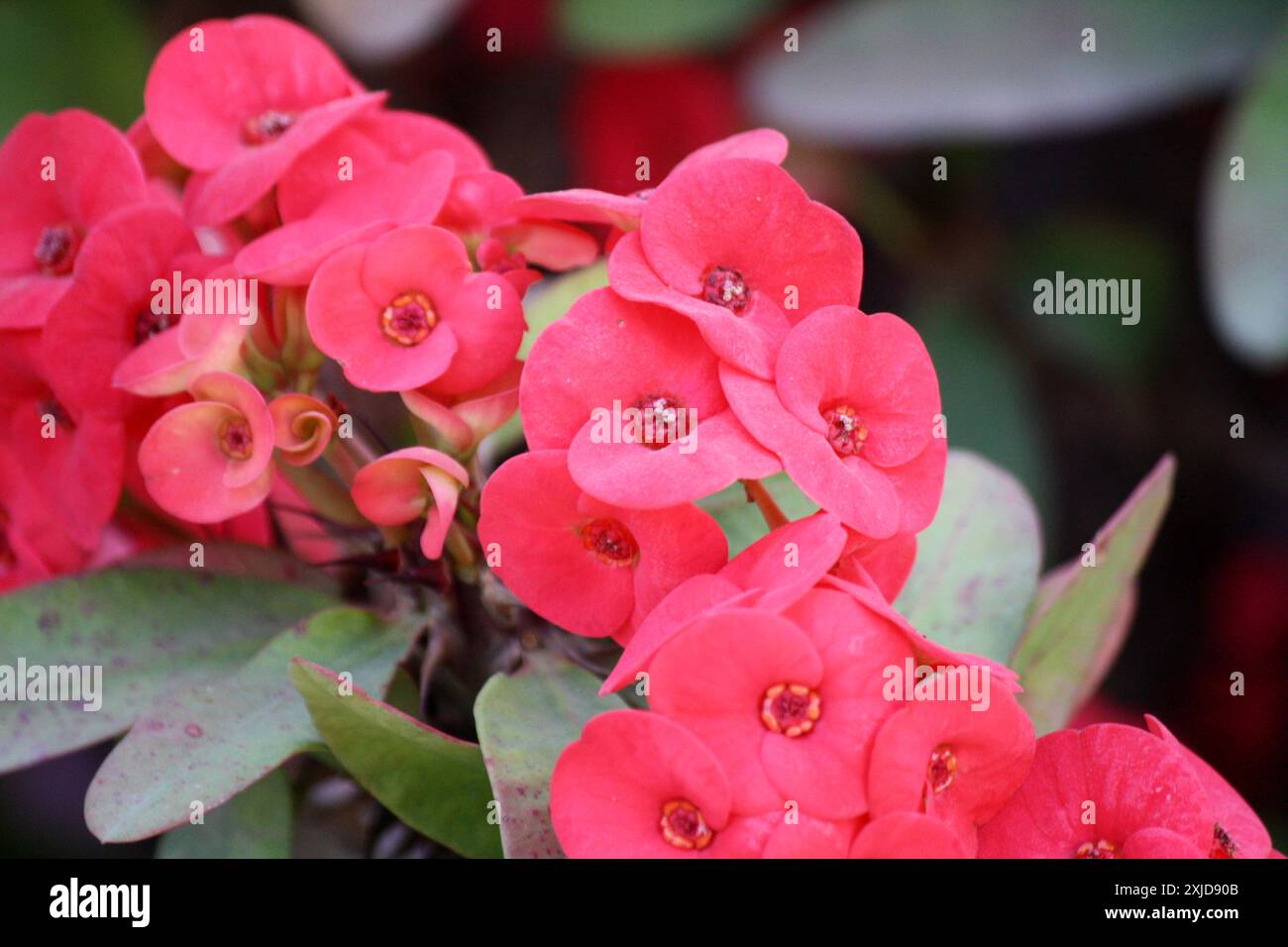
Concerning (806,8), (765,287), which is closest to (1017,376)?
(806,8)

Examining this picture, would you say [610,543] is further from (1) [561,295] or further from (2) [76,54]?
(2) [76,54]

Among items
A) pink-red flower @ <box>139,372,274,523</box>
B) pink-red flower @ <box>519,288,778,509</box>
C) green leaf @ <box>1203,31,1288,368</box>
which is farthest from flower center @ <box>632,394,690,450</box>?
green leaf @ <box>1203,31,1288,368</box>

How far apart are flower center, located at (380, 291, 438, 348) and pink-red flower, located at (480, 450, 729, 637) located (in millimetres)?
115

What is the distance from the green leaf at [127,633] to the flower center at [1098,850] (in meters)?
0.49

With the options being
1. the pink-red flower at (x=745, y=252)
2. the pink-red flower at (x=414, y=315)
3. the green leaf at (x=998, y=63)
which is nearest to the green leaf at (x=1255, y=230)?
the green leaf at (x=998, y=63)

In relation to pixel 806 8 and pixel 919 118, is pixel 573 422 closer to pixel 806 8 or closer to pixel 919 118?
pixel 919 118

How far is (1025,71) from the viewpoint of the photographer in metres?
1.58

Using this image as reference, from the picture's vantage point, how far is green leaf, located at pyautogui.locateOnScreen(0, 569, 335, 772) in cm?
76

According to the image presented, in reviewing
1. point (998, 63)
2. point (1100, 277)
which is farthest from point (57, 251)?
point (1100, 277)

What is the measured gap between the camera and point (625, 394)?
63cm

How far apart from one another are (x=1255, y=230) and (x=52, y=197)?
119 cm

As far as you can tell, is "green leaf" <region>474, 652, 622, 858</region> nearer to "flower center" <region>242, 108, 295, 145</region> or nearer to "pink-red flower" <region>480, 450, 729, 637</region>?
"pink-red flower" <region>480, 450, 729, 637</region>

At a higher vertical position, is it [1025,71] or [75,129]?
[1025,71]
